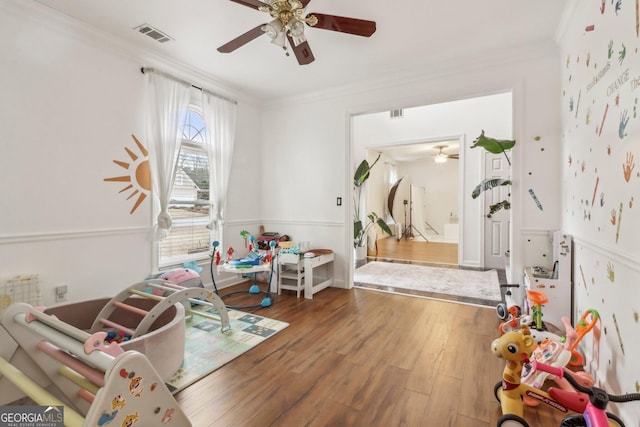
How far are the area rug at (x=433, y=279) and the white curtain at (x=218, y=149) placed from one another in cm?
224

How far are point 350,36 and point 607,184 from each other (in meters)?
2.33

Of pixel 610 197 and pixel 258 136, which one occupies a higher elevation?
pixel 258 136

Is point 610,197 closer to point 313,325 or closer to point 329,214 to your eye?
point 313,325

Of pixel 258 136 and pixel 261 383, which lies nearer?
pixel 261 383

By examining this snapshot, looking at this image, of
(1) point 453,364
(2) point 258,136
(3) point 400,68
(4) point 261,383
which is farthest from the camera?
(2) point 258,136

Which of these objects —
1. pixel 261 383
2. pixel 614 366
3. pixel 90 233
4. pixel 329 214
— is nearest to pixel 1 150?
pixel 90 233

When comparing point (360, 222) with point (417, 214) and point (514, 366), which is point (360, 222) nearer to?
point (514, 366)

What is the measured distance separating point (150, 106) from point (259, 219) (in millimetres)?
2174

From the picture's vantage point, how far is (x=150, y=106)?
3.10 metres

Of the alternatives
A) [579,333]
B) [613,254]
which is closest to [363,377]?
[579,333]

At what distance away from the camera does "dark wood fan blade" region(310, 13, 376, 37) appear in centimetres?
205

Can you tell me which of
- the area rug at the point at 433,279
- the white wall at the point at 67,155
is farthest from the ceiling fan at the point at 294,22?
the area rug at the point at 433,279

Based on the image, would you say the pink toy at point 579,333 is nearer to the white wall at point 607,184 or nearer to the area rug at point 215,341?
the white wall at point 607,184

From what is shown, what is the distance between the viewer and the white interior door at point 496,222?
5.09m
